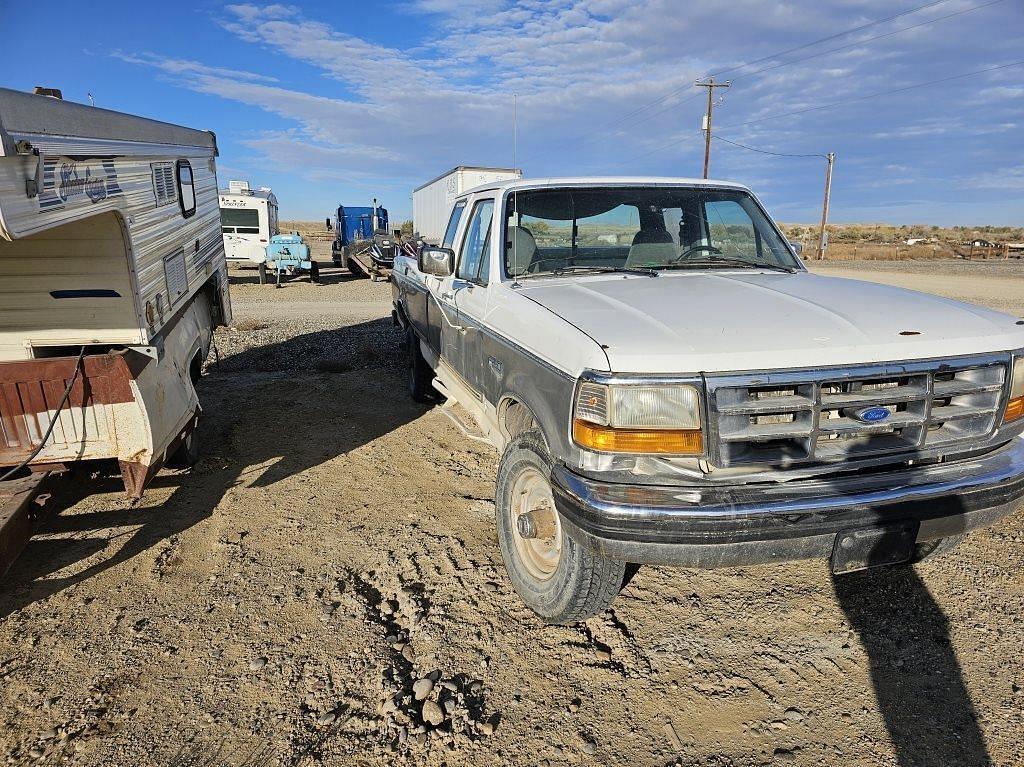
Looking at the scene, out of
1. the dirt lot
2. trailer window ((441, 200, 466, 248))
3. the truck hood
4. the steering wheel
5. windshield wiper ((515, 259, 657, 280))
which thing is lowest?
the dirt lot

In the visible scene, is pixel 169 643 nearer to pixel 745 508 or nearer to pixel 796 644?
pixel 745 508

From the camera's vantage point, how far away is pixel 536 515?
9.86 feet

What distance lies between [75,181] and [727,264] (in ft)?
11.9

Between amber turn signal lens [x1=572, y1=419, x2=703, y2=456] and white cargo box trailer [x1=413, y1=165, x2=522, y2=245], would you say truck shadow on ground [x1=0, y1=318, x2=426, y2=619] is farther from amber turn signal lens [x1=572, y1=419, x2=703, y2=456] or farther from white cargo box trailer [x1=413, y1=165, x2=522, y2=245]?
white cargo box trailer [x1=413, y1=165, x2=522, y2=245]

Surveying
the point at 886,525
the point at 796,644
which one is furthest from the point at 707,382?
the point at 796,644

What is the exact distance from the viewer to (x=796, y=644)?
287 cm

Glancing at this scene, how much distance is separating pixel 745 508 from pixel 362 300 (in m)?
14.4

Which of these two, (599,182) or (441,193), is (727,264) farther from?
(441,193)

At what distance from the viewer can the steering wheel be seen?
3982 millimetres

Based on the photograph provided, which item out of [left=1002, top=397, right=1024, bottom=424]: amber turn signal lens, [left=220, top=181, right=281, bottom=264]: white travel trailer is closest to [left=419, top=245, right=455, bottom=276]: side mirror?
[left=1002, top=397, right=1024, bottom=424]: amber turn signal lens

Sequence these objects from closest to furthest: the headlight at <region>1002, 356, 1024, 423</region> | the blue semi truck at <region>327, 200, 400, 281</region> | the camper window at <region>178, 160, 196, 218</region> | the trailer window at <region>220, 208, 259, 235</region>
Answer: the headlight at <region>1002, 356, 1024, 423</region>, the camper window at <region>178, 160, 196, 218</region>, the trailer window at <region>220, 208, 259, 235</region>, the blue semi truck at <region>327, 200, 400, 281</region>

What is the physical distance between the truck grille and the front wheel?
0.77m

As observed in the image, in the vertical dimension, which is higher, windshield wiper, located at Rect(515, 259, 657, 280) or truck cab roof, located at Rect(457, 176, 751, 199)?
truck cab roof, located at Rect(457, 176, 751, 199)

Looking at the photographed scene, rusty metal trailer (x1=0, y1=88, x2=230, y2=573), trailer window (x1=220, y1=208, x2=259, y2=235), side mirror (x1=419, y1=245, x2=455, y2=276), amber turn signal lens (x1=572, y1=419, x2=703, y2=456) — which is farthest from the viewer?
trailer window (x1=220, y1=208, x2=259, y2=235)
